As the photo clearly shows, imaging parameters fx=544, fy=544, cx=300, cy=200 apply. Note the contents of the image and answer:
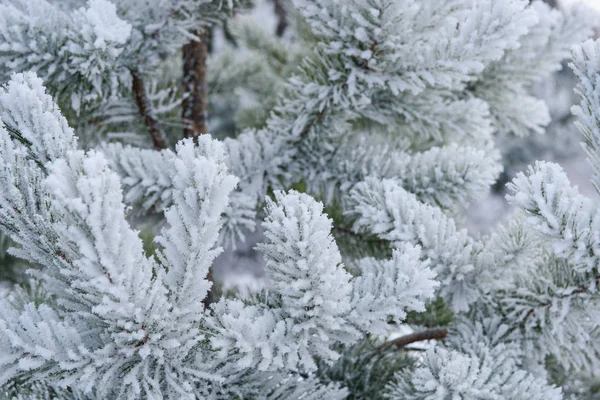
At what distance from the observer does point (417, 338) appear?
1028 mm

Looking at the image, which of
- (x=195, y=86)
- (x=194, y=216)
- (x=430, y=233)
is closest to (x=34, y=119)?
(x=194, y=216)

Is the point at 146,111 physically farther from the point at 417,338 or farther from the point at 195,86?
the point at 417,338

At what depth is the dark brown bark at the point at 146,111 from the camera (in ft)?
3.34

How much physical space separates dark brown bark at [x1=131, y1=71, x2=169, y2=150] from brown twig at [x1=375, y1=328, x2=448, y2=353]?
60 centimetres

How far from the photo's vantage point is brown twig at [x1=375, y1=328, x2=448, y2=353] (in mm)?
994

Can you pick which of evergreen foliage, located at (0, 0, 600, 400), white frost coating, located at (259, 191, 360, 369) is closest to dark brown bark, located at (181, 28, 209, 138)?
evergreen foliage, located at (0, 0, 600, 400)

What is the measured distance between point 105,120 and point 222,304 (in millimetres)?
616

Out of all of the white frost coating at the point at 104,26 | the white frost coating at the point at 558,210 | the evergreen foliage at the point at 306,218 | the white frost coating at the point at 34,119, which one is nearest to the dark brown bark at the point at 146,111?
the evergreen foliage at the point at 306,218

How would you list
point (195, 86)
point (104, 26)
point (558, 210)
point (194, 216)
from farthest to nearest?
point (195, 86) < point (104, 26) < point (558, 210) < point (194, 216)

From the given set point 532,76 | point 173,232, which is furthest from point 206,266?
point 532,76

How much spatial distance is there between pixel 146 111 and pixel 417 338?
68 centimetres

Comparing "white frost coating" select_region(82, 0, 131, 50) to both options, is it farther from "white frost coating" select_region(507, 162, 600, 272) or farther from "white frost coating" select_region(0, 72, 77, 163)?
"white frost coating" select_region(507, 162, 600, 272)

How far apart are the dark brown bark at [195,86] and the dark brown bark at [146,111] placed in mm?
81

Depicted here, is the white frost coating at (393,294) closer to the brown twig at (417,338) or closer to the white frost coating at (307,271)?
the white frost coating at (307,271)
